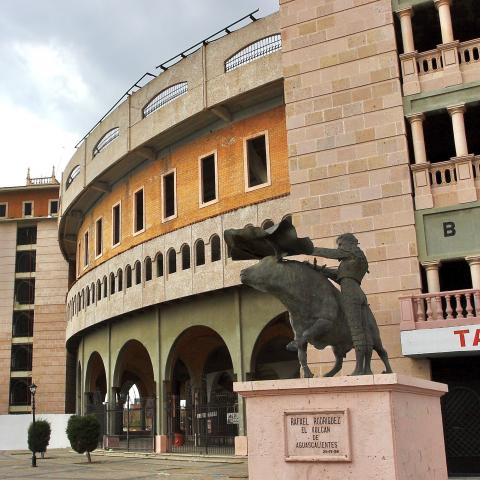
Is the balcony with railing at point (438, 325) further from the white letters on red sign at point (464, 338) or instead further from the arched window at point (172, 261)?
the arched window at point (172, 261)

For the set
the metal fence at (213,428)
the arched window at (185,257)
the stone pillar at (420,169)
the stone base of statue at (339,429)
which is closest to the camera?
the stone base of statue at (339,429)

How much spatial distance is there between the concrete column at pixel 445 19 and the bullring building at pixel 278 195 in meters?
0.04

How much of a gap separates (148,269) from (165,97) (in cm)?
788

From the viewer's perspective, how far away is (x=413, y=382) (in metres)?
8.18

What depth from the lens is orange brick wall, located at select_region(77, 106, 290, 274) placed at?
26.5m

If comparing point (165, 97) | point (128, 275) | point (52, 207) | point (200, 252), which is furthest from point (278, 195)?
point (52, 207)

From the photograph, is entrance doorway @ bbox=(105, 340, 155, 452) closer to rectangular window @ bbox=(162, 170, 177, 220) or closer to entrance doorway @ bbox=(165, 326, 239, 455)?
entrance doorway @ bbox=(165, 326, 239, 455)

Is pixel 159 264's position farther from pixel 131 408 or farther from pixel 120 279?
pixel 131 408

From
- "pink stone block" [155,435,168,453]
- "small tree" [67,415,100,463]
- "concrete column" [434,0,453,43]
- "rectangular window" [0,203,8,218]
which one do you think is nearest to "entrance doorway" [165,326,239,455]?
"pink stone block" [155,435,168,453]

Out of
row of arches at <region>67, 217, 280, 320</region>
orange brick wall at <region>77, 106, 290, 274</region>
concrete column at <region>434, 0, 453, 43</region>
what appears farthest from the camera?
row of arches at <region>67, 217, 280, 320</region>

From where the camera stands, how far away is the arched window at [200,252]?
28.4 meters

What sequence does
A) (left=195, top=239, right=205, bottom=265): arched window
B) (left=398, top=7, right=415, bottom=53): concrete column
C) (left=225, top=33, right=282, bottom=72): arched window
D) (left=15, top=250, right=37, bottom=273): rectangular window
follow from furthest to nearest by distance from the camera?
(left=15, top=250, right=37, bottom=273): rectangular window, (left=195, top=239, right=205, bottom=265): arched window, (left=225, top=33, right=282, bottom=72): arched window, (left=398, top=7, right=415, bottom=53): concrete column

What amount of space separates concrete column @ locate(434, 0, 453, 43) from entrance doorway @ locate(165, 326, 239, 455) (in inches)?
639

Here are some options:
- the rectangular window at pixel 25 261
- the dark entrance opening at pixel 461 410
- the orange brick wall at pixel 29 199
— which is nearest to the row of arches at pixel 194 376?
the dark entrance opening at pixel 461 410
